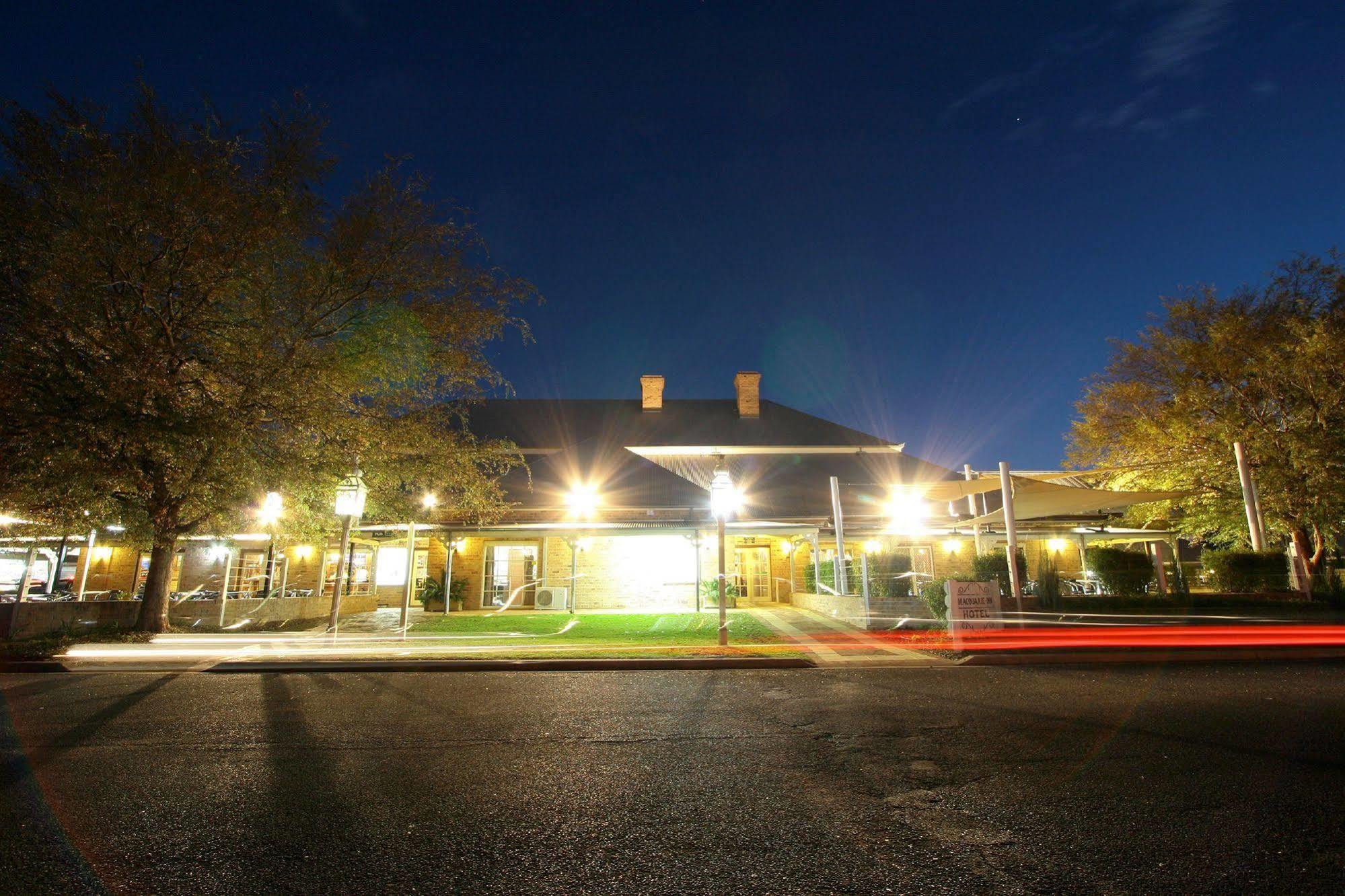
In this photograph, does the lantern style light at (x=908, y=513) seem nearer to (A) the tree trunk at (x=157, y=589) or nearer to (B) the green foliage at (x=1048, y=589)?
(B) the green foliage at (x=1048, y=589)

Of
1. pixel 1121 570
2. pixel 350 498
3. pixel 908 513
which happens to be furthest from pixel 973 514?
pixel 350 498

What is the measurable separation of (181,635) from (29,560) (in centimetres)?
822

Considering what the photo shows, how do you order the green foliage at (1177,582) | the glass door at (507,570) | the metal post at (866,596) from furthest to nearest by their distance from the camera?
the glass door at (507,570) < the green foliage at (1177,582) < the metal post at (866,596)

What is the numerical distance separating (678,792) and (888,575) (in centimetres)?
1169

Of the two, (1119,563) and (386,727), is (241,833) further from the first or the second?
(1119,563)

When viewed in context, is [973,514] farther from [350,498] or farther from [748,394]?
[350,498]

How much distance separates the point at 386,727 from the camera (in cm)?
585

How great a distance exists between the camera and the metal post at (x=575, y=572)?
18.3 metres

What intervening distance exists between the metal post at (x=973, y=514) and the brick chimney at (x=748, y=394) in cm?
956

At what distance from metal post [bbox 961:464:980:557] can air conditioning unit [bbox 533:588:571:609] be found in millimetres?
11410

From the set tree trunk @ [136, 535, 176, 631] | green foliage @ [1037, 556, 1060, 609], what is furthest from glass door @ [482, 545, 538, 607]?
green foliage @ [1037, 556, 1060, 609]

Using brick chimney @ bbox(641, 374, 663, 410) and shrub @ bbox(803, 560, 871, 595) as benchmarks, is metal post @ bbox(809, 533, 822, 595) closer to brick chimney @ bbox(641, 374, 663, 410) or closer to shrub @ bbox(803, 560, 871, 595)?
shrub @ bbox(803, 560, 871, 595)

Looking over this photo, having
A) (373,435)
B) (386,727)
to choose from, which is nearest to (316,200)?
(373,435)

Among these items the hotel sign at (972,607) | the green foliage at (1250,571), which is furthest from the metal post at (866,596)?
the green foliage at (1250,571)
